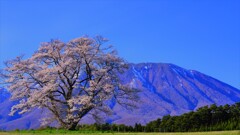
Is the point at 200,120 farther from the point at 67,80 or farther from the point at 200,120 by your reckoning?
the point at 67,80

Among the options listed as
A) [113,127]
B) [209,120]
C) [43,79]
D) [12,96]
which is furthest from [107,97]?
[209,120]

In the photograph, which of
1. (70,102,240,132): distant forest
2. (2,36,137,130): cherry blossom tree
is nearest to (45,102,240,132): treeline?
(70,102,240,132): distant forest

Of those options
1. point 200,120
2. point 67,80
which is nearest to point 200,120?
point 200,120

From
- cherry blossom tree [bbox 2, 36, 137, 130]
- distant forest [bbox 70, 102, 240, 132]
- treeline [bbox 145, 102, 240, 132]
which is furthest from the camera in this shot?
treeline [bbox 145, 102, 240, 132]

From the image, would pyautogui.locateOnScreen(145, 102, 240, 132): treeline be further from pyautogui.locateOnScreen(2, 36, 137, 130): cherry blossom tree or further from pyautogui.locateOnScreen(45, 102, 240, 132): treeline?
pyautogui.locateOnScreen(2, 36, 137, 130): cherry blossom tree

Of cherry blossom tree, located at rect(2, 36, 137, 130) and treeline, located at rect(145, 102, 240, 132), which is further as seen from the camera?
treeline, located at rect(145, 102, 240, 132)

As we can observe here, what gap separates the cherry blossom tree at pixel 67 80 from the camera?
42.0 m

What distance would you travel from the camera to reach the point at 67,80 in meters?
43.3

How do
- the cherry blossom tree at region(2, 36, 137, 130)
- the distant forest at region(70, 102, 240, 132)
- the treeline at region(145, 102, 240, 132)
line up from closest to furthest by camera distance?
the cherry blossom tree at region(2, 36, 137, 130), the distant forest at region(70, 102, 240, 132), the treeline at region(145, 102, 240, 132)

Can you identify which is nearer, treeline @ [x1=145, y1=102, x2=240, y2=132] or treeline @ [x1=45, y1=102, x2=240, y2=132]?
treeline @ [x1=45, y1=102, x2=240, y2=132]

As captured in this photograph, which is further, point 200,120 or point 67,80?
point 200,120

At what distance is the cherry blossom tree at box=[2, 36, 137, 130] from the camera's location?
42.0 meters

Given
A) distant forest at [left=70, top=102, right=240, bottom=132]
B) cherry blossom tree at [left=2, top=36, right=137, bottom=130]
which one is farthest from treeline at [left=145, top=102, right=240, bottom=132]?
cherry blossom tree at [left=2, top=36, right=137, bottom=130]

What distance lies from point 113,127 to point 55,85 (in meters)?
7.93
